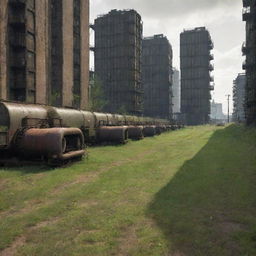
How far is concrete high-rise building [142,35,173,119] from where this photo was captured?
123375 mm

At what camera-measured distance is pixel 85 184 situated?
1047cm

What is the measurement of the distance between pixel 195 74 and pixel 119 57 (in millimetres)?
47599

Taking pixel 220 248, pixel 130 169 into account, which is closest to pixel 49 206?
Result: pixel 220 248

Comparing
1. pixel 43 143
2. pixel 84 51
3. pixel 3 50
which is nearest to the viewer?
pixel 43 143

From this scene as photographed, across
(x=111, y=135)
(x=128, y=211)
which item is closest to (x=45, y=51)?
(x=111, y=135)

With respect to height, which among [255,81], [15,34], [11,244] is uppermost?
[15,34]

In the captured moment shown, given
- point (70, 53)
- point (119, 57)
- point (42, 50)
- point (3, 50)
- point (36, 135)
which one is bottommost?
point (36, 135)

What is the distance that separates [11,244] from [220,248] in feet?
12.6

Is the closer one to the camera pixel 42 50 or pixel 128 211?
pixel 128 211

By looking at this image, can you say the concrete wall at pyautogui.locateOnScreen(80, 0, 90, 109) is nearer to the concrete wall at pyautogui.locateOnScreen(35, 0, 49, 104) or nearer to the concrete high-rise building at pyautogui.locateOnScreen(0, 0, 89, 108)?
the concrete high-rise building at pyautogui.locateOnScreen(0, 0, 89, 108)

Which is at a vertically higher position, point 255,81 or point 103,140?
point 255,81

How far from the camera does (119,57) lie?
88062mm

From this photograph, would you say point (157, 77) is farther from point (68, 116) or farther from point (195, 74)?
point (68, 116)

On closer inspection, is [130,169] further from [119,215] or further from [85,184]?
[119,215]
